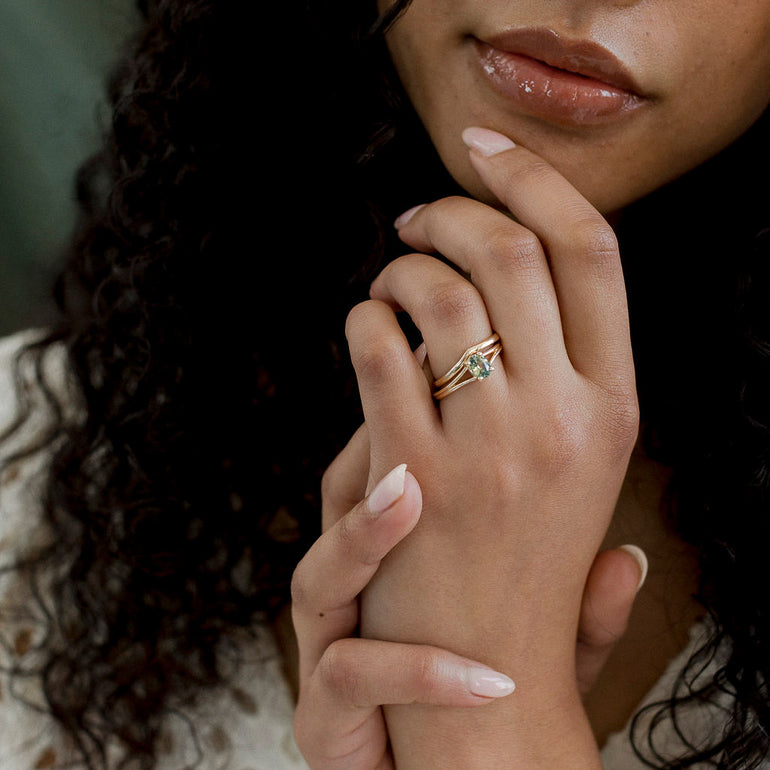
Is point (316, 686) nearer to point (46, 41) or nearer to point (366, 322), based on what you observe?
point (366, 322)

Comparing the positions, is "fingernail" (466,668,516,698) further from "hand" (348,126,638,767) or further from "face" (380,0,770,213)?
"face" (380,0,770,213)

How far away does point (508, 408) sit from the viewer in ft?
1.89


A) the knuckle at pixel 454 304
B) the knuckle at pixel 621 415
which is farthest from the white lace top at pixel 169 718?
the knuckle at pixel 454 304

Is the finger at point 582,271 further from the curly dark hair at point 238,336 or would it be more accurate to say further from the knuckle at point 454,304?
the curly dark hair at point 238,336

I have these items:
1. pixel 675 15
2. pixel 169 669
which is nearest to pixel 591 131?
pixel 675 15

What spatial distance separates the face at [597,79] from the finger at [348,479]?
0.24 m

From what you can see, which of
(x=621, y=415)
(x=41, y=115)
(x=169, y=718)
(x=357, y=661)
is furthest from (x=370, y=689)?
(x=41, y=115)

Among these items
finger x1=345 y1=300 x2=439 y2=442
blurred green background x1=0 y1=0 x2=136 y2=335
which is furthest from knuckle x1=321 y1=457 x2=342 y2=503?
blurred green background x1=0 y1=0 x2=136 y2=335

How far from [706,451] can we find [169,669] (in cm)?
65

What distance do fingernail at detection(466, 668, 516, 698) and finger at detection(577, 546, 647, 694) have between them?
0.13 metres

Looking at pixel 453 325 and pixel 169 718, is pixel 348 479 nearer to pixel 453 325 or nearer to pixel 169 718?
pixel 453 325

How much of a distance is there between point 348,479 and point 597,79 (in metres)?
0.37

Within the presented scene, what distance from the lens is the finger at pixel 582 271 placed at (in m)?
0.57

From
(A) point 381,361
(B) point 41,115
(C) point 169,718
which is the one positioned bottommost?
(C) point 169,718
